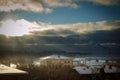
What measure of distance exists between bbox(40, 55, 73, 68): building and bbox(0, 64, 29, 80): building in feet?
0.88

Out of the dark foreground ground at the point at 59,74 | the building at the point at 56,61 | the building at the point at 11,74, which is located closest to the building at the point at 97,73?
the dark foreground ground at the point at 59,74

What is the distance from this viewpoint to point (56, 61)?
11.9 feet

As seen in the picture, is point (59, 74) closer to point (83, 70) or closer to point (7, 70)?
point (83, 70)

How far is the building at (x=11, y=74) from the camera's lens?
355cm

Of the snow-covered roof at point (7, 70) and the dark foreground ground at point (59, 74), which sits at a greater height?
the snow-covered roof at point (7, 70)

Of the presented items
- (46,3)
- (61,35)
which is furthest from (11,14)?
(61,35)

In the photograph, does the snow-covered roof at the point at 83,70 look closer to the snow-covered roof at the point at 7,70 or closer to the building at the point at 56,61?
the building at the point at 56,61

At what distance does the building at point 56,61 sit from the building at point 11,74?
27 centimetres

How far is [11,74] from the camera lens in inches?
140

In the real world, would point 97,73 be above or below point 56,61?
below

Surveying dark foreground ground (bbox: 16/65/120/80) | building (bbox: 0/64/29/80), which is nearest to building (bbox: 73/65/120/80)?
dark foreground ground (bbox: 16/65/120/80)

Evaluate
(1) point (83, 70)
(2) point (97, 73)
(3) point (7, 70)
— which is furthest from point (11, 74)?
(2) point (97, 73)

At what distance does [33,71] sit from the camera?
142 inches

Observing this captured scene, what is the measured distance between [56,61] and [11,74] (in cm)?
59
